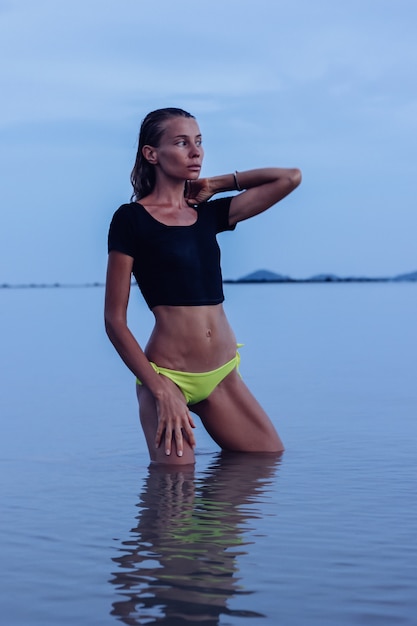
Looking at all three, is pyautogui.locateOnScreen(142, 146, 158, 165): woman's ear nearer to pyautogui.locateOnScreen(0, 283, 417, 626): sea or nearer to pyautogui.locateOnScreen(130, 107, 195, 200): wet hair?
pyautogui.locateOnScreen(130, 107, 195, 200): wet hair

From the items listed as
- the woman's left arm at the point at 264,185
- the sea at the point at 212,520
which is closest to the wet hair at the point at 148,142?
the woman's left arm at the point at 264,185

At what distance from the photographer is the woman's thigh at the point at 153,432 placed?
614 centimetres

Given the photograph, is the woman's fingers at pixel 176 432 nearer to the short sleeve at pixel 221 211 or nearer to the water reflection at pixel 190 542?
Answer: the water reflection at pixel 190 542

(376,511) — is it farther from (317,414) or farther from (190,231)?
(317,414)

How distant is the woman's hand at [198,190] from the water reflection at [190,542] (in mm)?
1561

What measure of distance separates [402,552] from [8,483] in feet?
8.56

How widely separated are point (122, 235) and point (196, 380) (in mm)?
918

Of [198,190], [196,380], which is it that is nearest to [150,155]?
[198,190]

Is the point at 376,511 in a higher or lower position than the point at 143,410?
lower

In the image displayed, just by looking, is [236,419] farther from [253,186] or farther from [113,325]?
[253,186]

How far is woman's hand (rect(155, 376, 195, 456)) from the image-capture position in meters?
5.99

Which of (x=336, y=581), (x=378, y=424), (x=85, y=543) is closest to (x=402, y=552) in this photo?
(x=336, y=581)

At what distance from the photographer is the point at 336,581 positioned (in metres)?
4.18

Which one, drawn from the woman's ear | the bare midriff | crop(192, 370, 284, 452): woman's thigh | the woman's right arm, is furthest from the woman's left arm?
crop(192, 370, 284, 452): woman's thigh
